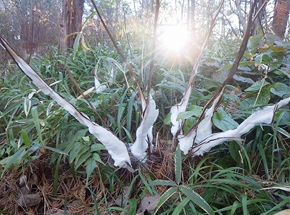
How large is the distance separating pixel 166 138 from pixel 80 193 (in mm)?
388

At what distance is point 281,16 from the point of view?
1854 mm

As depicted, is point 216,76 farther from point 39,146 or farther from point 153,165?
point 39,146

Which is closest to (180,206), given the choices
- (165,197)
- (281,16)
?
(165,197)

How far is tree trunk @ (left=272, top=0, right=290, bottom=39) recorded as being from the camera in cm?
185

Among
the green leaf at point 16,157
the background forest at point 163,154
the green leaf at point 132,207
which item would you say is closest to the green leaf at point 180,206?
the background forest at point 163,154

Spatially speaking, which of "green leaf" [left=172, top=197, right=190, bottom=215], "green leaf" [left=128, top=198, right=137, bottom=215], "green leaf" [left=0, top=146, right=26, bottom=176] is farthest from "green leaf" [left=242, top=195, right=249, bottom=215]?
"green leaf" [left=0, top=146, right=26, bottom=176]

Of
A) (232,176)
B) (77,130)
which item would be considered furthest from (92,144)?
(232,176)

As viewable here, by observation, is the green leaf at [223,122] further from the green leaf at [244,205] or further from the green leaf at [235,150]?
the green leaf at [244,205]

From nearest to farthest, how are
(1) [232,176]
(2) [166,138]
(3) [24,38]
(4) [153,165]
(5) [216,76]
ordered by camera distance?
(1) [232,176]
(4) [153,165]
(2) [166,138]
(5) [216,76]
(3) [24,38]

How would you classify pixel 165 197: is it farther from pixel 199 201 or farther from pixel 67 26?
pixel 67 26

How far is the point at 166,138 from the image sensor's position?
1011mm

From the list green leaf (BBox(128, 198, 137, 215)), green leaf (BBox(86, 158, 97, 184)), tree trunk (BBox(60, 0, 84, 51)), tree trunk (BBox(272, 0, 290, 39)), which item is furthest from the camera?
tree trunk (BBox(60, 0, 84, 51))

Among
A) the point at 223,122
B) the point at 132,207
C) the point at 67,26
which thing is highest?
the point at 67,26

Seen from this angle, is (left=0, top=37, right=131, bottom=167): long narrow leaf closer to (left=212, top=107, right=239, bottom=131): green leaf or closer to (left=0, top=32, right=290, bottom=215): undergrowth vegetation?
(left=0, top=32, right=290, bottom=215): undergrowth vegetation
